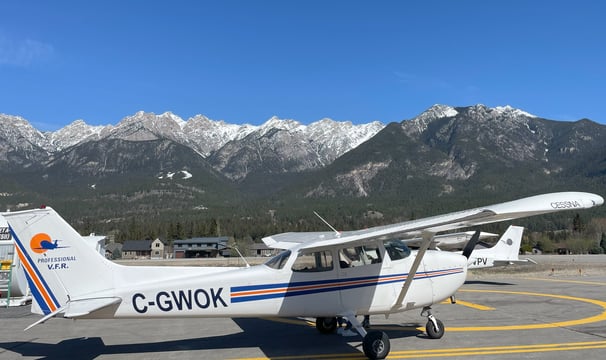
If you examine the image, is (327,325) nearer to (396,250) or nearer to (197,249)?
(396,250)

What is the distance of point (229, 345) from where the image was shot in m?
9.94

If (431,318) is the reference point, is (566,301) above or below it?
below

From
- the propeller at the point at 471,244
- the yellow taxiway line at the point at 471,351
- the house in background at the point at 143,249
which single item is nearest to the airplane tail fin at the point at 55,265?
the yellow taxiway line at the point at 471,351

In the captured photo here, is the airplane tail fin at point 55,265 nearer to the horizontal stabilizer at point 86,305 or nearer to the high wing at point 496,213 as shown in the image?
the horizontal stabilizer at point 86,305

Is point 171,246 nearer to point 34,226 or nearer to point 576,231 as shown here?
point 576,231

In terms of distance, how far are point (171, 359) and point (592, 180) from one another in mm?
222801

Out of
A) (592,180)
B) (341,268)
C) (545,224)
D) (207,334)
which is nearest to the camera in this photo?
(341,268)

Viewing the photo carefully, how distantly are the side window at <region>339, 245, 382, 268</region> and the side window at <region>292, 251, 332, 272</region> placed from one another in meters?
0.26

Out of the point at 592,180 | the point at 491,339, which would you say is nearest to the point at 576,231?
the point at 592,180

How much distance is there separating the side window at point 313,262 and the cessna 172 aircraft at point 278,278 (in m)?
0.02

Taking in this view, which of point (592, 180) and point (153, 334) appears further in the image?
point (592, 180)

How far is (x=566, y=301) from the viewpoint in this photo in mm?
16203

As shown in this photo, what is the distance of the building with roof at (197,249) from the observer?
4070 inches

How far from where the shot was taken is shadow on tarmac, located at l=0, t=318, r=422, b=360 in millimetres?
9266
